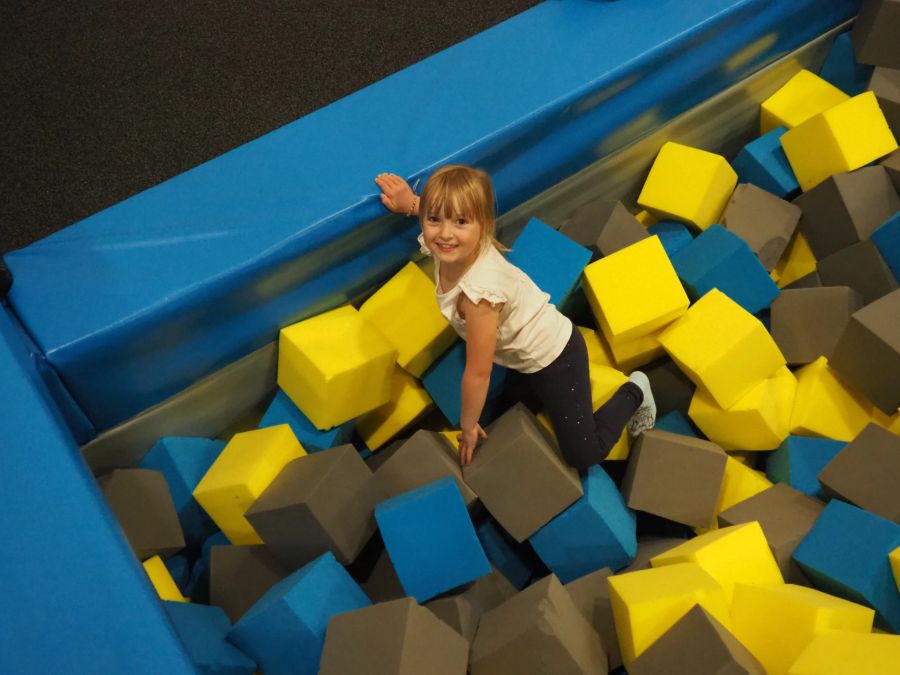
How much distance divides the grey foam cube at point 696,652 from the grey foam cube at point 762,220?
3.32 ft

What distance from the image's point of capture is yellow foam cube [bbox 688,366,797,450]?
71.6 inches

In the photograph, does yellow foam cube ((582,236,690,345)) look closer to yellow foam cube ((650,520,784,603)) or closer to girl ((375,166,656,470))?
girl ((375,166,656,470))

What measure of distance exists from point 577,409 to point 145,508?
2.79ft

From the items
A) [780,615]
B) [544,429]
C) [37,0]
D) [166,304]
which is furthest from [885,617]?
[37,0]

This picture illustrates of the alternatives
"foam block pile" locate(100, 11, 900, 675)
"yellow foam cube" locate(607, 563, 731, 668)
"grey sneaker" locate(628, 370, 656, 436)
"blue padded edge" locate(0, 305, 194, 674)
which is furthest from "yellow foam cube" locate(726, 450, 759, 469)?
"blue padded edge" locate(0, 305, 194, 674)

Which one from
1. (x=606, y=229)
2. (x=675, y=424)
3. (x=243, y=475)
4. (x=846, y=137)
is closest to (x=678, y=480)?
(x=675, y=424)

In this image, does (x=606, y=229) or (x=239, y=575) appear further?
(x=606, y=229)

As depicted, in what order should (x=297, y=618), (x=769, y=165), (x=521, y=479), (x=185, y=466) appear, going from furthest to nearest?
(x=769, y=165) → (x=185, y=466) → (x=521, y=479) → (x=297, y=618)

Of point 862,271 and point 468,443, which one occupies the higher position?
point 468,443

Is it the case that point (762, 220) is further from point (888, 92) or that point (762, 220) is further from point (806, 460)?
point (806, 460)

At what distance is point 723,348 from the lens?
179cm

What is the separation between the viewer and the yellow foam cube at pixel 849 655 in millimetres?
1250

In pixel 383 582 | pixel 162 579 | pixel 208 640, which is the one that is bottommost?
pixel 383 582

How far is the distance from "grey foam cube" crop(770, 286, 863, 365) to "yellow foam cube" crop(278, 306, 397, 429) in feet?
2.92
